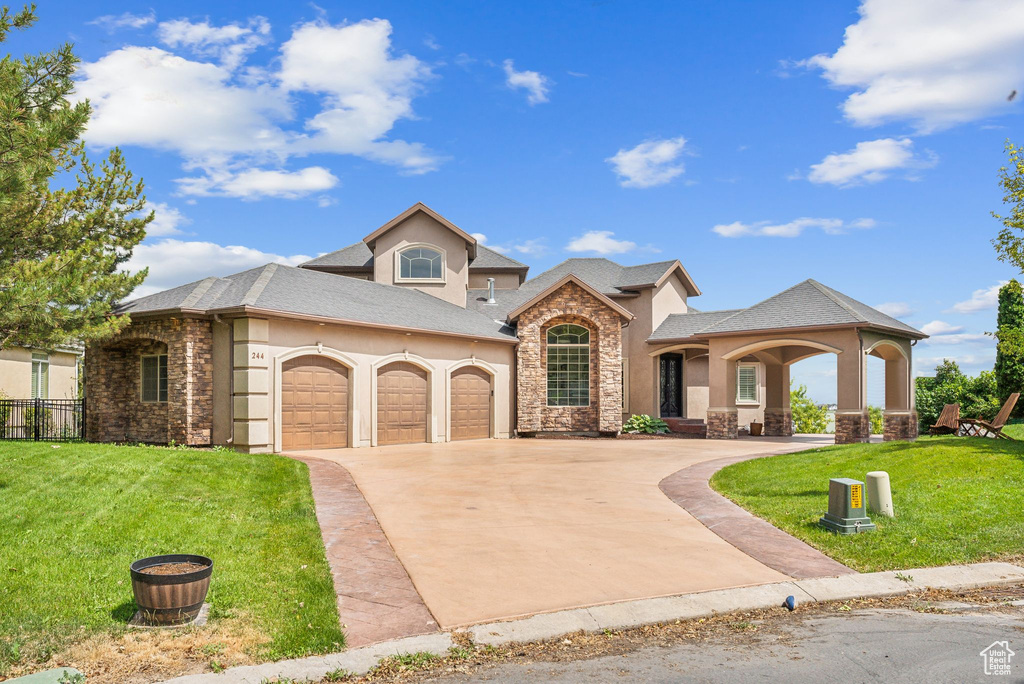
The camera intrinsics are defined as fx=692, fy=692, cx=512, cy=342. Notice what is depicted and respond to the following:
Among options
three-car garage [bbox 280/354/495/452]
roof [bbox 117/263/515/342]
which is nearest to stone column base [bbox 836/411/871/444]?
roof [bbox 117/263/515/342]

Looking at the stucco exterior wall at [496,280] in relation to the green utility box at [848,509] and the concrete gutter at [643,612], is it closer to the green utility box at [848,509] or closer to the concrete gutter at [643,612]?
the green utility box at [848,509]

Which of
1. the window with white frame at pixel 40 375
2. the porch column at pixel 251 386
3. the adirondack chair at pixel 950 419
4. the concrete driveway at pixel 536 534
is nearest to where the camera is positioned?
the concrete driveway at pixel 536 534

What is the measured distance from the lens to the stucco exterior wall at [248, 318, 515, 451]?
17.7 m

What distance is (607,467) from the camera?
52.5ft

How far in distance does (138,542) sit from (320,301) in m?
12.0

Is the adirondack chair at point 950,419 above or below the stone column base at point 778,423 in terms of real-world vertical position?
above

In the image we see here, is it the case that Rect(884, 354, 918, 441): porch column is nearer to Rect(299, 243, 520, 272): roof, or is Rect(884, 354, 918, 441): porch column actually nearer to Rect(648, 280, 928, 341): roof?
Rect(648, 280, 928, 341): roof

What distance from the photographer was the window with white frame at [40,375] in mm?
28141

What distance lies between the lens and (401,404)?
20.8 meters

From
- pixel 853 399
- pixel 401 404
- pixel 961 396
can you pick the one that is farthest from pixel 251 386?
pixel 961 396

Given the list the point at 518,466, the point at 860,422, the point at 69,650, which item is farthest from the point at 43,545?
the point at 860,422

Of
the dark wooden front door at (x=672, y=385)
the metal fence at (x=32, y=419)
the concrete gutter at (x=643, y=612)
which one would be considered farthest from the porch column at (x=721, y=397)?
the metal fence at (x=32, y=419)

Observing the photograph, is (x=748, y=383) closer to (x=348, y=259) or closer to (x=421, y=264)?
(x=421, y=264)

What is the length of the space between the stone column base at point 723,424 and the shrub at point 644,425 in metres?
2.36
